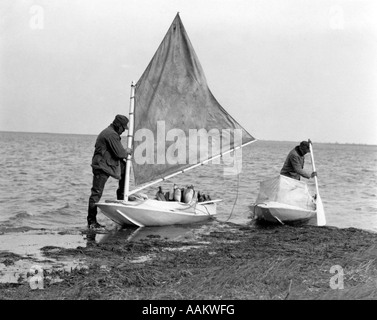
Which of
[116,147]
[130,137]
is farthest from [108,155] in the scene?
[130,137]

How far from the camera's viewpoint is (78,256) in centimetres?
904

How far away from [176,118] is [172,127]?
0.23 metres

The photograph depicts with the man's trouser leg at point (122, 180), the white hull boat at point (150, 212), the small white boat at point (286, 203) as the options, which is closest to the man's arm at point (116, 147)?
the man's trouser leg at point (122, 180)

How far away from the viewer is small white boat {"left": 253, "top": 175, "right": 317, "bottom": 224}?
41.5 ft

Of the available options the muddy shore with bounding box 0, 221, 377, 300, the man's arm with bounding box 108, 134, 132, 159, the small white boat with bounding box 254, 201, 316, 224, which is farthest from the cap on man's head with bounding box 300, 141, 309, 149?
the man's arm with bounding box 108, 134, 132, 159

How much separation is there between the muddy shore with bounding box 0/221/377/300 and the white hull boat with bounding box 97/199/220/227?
0.37 m

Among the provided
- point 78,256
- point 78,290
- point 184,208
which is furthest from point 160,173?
point 78,290

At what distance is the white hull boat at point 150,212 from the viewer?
11547 millimetres

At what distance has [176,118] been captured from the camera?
1251 cm

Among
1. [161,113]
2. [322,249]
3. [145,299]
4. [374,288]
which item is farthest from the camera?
[161,113]

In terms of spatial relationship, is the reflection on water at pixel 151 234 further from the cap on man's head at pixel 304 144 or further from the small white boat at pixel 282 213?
the cap on man's head at pixel 304 144

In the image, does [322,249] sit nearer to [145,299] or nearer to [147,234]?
[147,234]

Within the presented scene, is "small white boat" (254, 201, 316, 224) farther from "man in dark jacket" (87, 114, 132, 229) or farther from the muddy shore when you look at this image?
"man in dark jacket" (87, 114, 132, 229)

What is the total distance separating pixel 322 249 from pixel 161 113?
4.76 meters
